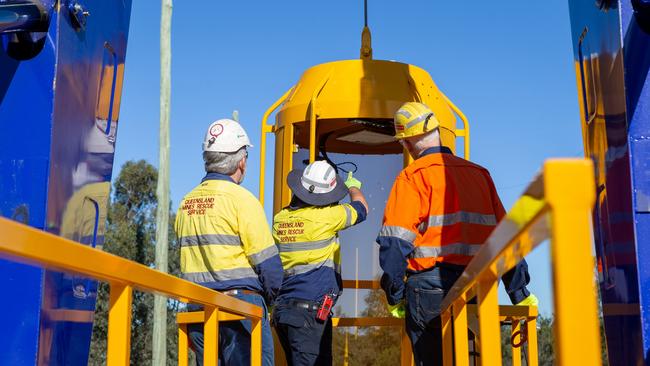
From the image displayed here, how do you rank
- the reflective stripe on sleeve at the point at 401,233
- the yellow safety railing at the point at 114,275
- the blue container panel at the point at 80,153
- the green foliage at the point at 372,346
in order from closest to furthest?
the yellow safety railing at the point at 114,275, the blue container panel at the point at 80,153, the reflective stripe on sleeve at the point at 401,233, the green foliage at the point at 372,346

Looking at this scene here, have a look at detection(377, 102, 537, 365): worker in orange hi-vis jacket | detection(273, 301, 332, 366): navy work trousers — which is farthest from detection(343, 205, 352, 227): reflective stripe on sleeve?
detection(377, 102, 537, 365): worker in orange hi-vis jacket

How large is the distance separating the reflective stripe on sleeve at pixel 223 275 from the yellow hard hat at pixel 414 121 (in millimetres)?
988

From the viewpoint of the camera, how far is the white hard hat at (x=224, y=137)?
4.28 m

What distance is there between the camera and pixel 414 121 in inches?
156

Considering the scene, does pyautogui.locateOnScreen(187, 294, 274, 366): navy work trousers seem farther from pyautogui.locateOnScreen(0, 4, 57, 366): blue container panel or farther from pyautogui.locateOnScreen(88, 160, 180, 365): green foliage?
pyautogui.locateOnScreen(88, 160, 180, 365): green foliage

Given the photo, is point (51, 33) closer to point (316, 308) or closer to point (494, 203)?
point (494, 203)

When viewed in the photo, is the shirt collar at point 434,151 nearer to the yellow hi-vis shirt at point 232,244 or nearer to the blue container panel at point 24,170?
the yellow hi-vis shirt at point 232,244

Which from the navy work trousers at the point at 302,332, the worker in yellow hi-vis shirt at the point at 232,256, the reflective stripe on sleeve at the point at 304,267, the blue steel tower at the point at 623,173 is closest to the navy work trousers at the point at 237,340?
the worker in yellow hi-vis shirt at the point at 232,256

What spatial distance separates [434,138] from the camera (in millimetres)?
3967

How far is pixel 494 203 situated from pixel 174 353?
18987mm

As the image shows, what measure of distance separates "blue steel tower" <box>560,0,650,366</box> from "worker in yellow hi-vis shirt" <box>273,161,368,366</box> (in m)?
1.88

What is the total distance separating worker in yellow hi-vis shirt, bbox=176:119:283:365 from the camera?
404cm

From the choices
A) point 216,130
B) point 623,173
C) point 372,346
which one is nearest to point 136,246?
point 372,346

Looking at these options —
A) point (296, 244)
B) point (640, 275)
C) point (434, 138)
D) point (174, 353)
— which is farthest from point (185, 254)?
point (174, 353)
